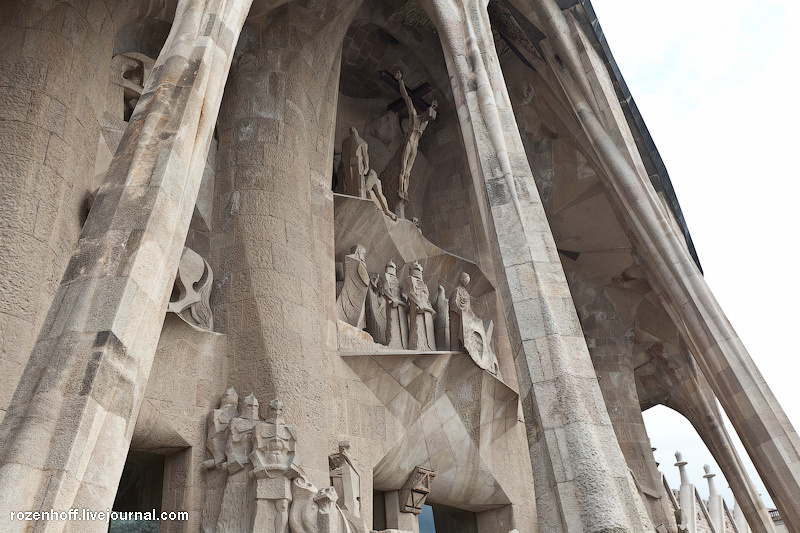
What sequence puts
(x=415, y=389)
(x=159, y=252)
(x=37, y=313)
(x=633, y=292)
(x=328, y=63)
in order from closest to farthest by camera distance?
(x=159, y=252), (x=37, y=313), (x=415, y=389), (x=328, y=63), (x=633, y=292)

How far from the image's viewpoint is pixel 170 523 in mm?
5121

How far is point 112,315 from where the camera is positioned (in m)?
3.10

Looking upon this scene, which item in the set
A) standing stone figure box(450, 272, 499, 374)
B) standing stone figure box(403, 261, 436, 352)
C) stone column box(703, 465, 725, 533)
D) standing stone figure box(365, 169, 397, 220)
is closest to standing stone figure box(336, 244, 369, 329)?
standing stone figure box(403, 261, 436, 352)

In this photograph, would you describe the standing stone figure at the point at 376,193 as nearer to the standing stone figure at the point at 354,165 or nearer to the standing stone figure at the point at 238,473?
the standing stone figure at the point at 354,165

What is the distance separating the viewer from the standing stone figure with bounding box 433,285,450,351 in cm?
789

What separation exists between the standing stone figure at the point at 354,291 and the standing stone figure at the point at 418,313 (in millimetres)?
524

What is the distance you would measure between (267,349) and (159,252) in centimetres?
258

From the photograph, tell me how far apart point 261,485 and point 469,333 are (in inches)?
133

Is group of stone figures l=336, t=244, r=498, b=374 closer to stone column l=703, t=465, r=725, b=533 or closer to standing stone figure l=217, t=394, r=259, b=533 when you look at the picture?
standing stone figure l=217, t=394, r=259, b=533

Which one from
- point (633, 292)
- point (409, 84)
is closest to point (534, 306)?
point (409, 84)

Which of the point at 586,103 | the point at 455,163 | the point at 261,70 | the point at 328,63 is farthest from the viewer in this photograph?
the point at 455,163

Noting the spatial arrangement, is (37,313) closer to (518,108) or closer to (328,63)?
(328,63)

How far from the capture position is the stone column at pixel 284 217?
19.7ft

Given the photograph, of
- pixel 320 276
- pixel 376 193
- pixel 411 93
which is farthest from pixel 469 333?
pixel 411 93
